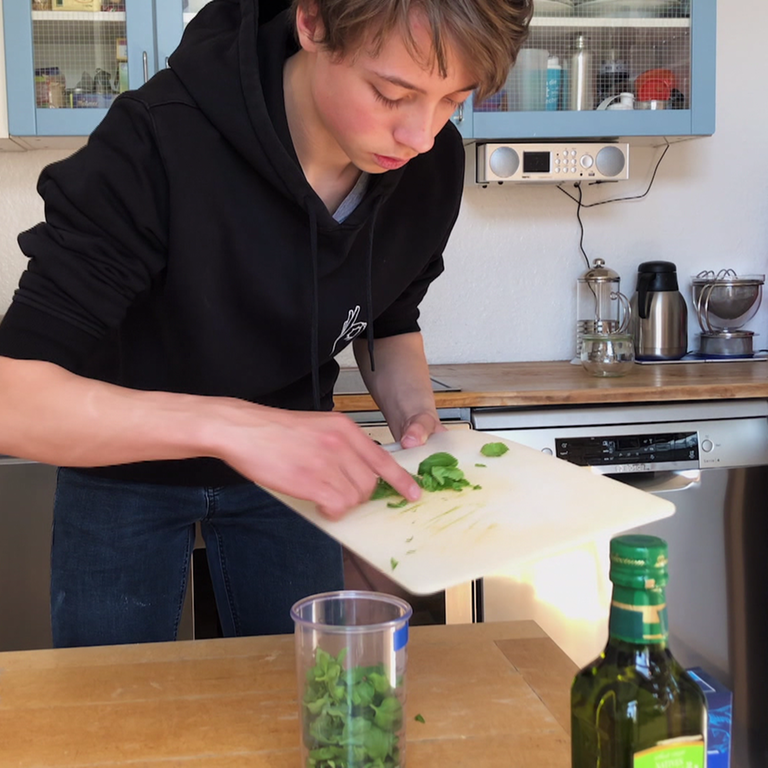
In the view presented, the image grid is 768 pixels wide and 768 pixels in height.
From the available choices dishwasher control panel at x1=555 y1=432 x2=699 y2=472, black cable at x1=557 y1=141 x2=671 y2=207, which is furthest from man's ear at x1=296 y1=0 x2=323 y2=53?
black cable at x1=557 y1=141 x2=671 y2=207

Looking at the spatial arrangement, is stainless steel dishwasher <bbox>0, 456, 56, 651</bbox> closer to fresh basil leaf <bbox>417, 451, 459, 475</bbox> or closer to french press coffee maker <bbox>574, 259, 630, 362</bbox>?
fresh basil leaf <bbox>417, 451, 459, 475</bbox>

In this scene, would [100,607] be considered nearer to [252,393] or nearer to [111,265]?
[252,393]

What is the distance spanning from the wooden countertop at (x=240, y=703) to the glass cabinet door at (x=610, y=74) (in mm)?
1620

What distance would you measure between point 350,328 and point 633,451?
107cm

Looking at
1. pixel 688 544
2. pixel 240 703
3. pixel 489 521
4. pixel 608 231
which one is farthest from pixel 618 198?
pixel 240 703

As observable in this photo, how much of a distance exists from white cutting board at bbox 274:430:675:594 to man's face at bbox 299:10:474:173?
1.12 feet

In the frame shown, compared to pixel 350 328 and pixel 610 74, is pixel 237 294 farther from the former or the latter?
pixel 610 74

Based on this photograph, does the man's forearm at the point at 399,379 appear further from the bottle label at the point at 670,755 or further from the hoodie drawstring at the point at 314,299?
the bottle label at the point at 670,755

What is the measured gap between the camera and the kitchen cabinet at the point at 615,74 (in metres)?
2.25

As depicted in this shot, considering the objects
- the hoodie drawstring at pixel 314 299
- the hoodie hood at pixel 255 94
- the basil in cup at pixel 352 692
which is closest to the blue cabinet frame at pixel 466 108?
the hoodie hood at pixel 255 94

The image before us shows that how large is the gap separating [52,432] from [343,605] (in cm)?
34

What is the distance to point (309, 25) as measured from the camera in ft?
3.02

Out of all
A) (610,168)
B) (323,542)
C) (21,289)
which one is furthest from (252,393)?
(610,168)

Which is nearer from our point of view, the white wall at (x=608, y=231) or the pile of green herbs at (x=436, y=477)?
the pile of green herbs at (x=436, y=477)
